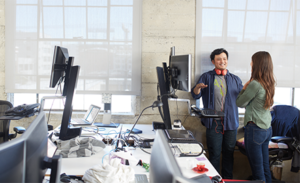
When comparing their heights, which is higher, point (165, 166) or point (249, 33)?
point (249, 33)

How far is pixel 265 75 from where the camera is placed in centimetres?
232

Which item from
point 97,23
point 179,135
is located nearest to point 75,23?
point 97,23

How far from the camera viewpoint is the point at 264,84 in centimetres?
230

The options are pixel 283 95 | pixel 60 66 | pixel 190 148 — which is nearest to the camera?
pixel 190 148

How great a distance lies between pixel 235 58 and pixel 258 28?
1.74ft

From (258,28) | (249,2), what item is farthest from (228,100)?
(249,2)

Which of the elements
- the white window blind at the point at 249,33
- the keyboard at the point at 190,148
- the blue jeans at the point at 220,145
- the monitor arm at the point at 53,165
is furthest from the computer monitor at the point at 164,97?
the monitor arm at the point at 53,165

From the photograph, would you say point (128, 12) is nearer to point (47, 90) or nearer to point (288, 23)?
point (47, 90)

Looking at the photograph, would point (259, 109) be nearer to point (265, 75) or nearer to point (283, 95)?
point (265, 75)

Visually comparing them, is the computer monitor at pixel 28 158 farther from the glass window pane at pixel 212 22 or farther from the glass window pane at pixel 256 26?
the glass window pane at pixel 256 26

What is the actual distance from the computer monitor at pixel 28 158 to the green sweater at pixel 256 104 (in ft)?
6.85

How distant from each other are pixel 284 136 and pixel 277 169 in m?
0.43

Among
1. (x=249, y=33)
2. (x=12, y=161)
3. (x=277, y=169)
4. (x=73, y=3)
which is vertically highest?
(x=73, y=3)

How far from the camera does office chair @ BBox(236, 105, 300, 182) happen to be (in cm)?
266
